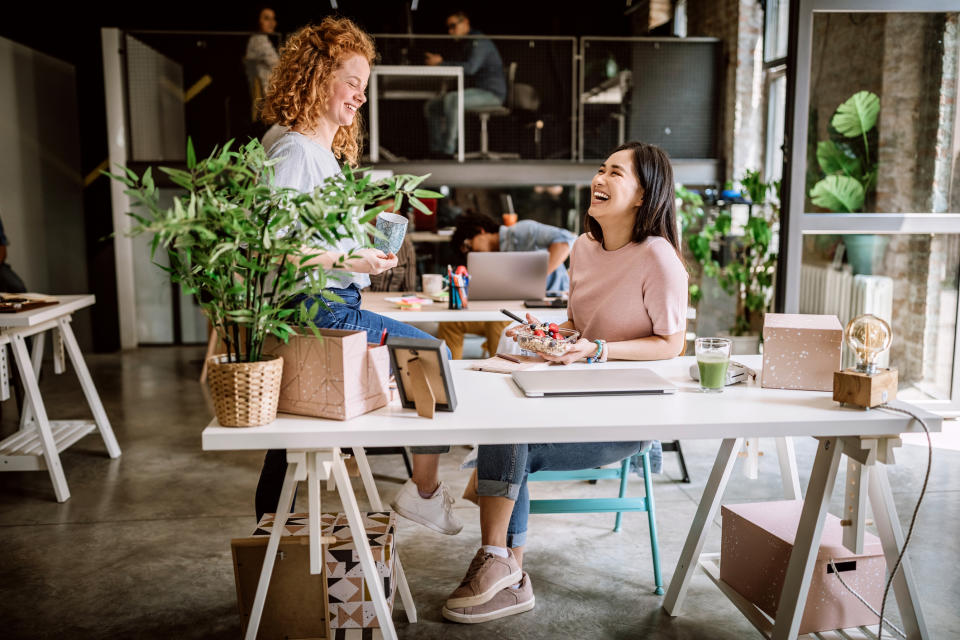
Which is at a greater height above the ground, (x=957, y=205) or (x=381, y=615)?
(x=957, y=205)

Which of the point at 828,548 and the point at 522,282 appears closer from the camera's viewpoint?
the point at 828,548

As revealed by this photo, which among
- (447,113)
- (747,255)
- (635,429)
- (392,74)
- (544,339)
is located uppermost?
(392,74)

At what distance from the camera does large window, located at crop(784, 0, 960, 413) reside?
162 inches

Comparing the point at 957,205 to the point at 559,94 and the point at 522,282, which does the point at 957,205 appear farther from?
the point at 559,94

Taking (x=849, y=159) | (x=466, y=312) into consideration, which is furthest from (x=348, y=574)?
(x=849, y=159)

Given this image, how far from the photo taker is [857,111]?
429 cm

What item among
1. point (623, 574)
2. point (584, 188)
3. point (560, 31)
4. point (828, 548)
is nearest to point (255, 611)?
point (623, 574)

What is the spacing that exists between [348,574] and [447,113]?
5112 millimetres

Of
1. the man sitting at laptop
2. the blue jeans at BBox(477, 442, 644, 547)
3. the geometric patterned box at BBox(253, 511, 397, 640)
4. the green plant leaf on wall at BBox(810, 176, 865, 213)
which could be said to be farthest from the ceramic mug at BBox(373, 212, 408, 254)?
the green plant leaf on wall at BBox(810, 176, 865, 213)

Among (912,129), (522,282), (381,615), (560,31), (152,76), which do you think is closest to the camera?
(381,615)

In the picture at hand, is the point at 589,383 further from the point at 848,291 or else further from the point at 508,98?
the point at 508,98

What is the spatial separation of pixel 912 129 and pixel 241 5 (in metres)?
6.98

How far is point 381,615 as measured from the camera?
1.83 metres

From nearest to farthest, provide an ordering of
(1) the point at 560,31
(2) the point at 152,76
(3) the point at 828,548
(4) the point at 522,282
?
(3) the point at 828,548
(4) the point at 522,282
(2) the point at 152,76
(1) the point at 560,31
